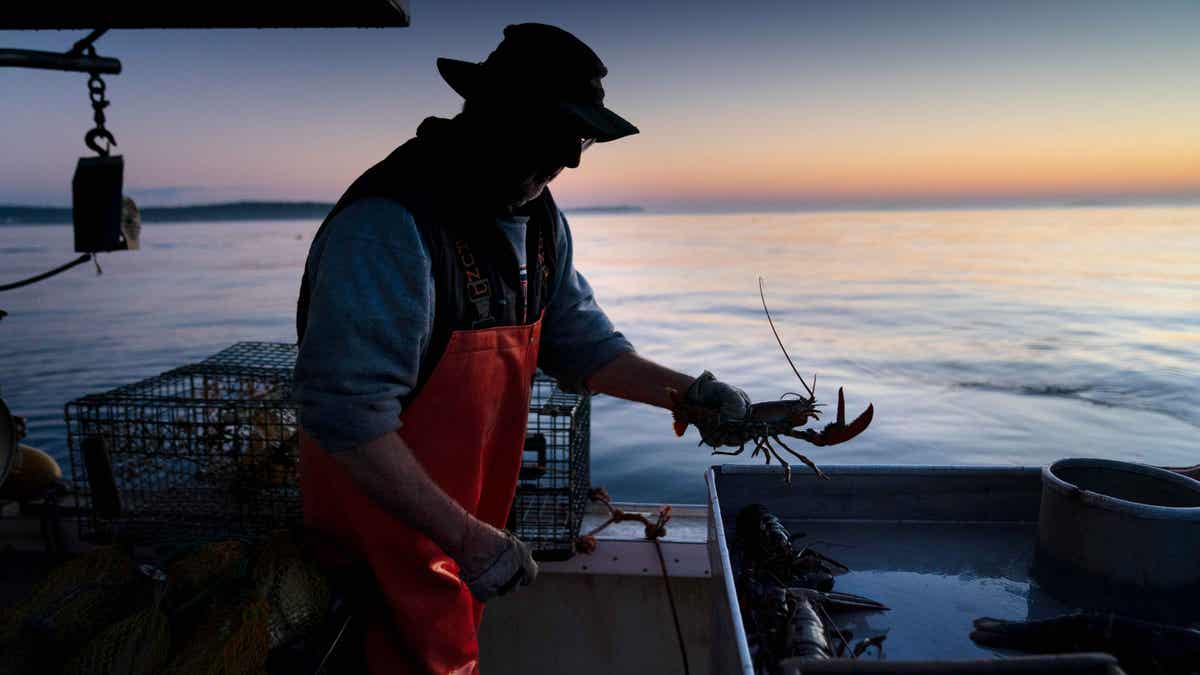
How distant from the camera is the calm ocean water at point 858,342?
7.51 meters

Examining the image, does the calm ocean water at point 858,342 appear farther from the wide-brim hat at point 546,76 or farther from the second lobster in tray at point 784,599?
the wide-brim hat at point 546,76

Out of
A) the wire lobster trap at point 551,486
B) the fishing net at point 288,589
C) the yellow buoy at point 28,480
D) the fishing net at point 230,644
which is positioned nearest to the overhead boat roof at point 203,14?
the wire lobster trap at point 551,486

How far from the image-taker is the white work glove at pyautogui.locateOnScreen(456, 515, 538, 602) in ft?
5.43

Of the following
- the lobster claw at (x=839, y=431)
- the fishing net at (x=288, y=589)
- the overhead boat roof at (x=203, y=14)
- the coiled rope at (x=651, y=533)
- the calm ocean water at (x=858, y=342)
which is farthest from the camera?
the calm ocean water at (x=858, y=342)

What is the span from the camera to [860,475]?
2.19 m

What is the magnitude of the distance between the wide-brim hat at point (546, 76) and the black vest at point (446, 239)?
16 cm

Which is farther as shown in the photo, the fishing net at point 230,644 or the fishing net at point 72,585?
the fishing net at point 72,585

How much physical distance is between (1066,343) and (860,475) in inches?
441

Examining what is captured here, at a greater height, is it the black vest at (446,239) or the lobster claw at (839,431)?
the black vest at (446,239)

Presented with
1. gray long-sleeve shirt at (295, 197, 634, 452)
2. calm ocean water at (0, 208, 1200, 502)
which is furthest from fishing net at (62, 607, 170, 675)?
calm ocean water at (0, 208, 1200, 502)

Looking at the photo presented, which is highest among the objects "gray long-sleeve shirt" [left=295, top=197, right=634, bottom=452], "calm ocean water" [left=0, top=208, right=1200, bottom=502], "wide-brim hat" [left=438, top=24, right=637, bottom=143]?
"wide-brim hat" [left=438, top=24, right=637, bottom=143]

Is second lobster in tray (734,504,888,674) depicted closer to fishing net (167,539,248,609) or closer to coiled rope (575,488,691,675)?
coiled rope (575,488,691,675)

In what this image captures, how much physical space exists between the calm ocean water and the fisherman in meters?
4.50

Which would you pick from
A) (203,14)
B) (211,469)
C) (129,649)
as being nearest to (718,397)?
(129,649)
